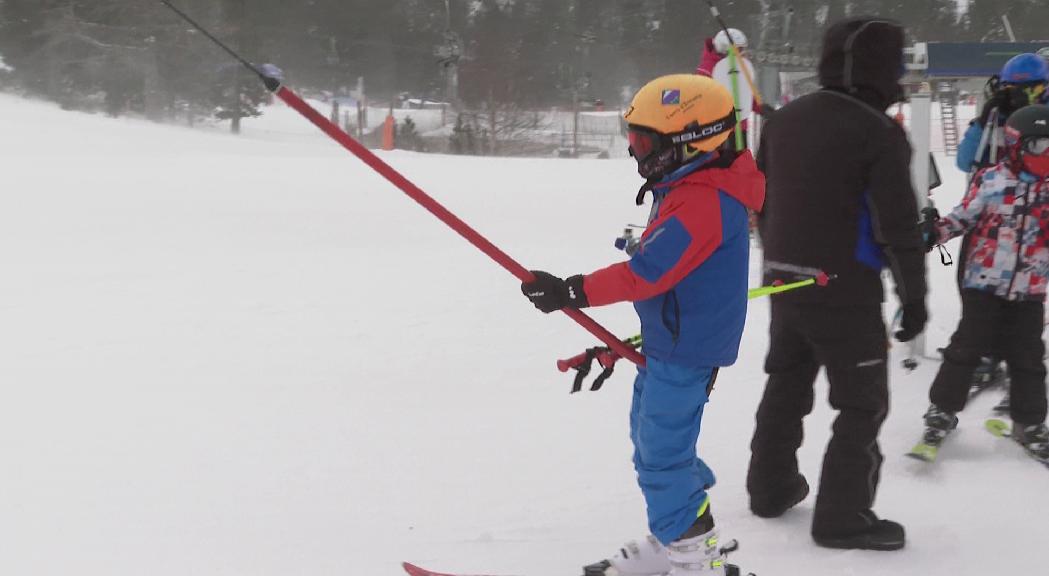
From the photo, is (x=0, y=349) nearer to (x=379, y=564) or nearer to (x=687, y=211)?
(x=379, y=564)

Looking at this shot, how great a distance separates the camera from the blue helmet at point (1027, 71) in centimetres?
448

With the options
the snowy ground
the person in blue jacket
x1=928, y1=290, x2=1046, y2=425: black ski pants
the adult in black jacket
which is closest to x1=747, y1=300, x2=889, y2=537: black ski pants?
the adult in black jacket

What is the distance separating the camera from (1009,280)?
3.92 m

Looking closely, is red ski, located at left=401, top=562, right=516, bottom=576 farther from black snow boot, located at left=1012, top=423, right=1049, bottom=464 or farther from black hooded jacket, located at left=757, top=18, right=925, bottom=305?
black snow boot, located at left=1012, top=423, right=1049, bottom=464

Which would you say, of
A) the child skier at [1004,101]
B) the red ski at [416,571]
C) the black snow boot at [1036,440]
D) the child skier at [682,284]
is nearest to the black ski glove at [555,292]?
the child skier at [682,284]

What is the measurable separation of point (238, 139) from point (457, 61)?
11.4 m

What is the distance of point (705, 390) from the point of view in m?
2.79

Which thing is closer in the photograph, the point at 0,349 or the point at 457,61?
the point at 0,349

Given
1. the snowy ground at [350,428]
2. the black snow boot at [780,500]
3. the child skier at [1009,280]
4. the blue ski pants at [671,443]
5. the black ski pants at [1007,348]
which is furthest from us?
the black ski pants at [1007,348]

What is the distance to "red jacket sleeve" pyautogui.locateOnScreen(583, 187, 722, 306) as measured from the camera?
8.46ft

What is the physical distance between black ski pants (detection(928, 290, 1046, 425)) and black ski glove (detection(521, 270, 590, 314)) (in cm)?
219

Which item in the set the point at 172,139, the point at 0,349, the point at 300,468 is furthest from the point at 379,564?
the point at 172,139

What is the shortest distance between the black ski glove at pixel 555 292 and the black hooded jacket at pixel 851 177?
0.90 meters

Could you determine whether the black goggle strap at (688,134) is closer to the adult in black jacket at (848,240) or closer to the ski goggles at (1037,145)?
the adult in black jacket at (848,240)
